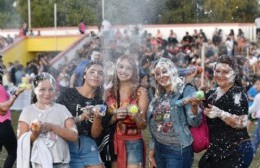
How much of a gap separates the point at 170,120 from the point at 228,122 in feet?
1.85

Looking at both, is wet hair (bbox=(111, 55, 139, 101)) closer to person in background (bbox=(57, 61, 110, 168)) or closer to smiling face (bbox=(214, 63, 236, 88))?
person in background (bbox=(57, 61, 110, 168))

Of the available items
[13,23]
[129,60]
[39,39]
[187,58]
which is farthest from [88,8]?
[13,23]

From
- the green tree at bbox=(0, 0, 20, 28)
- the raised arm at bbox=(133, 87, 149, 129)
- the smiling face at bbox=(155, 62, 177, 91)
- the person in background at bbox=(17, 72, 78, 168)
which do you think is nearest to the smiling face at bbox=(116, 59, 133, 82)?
the raised arm at bbox=(133, 87, 149, 129)

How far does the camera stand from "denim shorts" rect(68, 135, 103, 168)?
6.40 m

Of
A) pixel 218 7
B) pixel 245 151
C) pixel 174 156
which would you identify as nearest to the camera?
pixel 245 151

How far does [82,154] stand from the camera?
6.41 metres

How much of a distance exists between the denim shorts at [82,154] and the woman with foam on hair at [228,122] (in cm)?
108

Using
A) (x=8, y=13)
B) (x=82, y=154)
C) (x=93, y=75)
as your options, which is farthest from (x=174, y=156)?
(x=8, y=13)

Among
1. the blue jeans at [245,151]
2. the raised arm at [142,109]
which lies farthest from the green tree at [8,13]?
the blue jeans at [245,151]

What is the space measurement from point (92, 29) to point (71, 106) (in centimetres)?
1765

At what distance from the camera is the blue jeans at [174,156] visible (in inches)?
249

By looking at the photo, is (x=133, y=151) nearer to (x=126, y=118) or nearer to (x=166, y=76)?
(x=126, y=118)

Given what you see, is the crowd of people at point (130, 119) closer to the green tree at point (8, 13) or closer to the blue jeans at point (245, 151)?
the blue jeans at point (245, 151)

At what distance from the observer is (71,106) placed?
6410 mm
